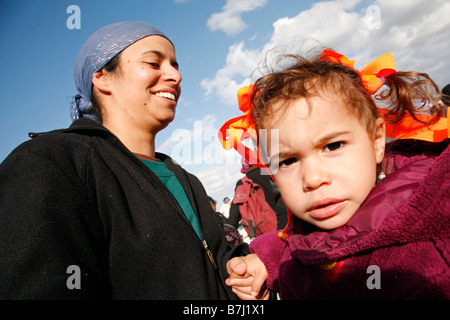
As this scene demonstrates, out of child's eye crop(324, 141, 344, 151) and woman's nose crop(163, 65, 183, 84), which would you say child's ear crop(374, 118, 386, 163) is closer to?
child's eye crop(324, 141, 344, 151)

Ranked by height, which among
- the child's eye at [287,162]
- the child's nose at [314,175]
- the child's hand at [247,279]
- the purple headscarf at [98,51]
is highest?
the purple headscarf at [98,51]

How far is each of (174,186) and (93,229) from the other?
720 mm

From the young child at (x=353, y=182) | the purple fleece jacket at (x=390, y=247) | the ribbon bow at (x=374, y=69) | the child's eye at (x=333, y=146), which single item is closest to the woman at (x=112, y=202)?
the young child at (x=353, y=182)

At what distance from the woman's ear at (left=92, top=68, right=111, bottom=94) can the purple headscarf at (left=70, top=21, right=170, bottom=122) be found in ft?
0.10

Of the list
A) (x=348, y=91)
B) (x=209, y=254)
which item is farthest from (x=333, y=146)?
(x=209, y=254)

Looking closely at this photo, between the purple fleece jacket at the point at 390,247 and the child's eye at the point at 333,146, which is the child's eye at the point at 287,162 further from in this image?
the purple fleece jacket at the point at 390,247

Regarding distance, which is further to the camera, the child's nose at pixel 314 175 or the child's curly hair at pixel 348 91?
the child's curly hair at pixel 348 91

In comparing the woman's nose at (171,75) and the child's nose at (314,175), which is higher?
the woman's nose at (171,75)

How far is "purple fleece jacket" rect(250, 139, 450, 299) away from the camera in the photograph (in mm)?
895

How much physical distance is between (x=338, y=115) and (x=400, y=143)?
0.51 m

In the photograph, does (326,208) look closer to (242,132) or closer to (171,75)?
(242,132)

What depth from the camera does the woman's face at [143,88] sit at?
1.74 metres
